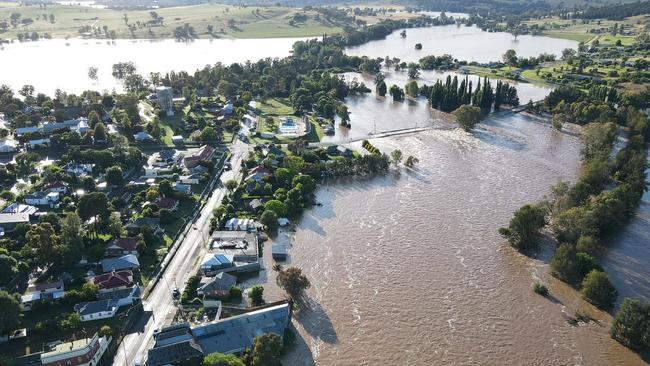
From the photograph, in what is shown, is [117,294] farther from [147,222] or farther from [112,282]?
[147,222]

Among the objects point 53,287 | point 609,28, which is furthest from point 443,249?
point 609,28

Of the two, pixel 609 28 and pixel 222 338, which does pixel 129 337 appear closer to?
pixel 222 338

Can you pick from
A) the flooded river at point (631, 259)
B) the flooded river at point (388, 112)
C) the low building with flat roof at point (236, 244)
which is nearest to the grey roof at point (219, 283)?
the low building with flat roof at point (236, 244)

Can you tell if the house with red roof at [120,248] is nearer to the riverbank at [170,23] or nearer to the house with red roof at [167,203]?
the house with red roof at [167,203]

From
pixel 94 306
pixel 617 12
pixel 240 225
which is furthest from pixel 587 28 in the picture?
pixel 94 306

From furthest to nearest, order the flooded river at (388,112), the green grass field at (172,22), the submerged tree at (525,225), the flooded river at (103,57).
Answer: the green grass field at (172,22), the flooded river at (103,57), the flooded river at (388,112), the submerged tree at (525,225)

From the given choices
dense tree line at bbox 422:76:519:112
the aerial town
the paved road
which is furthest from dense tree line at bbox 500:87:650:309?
the paved road

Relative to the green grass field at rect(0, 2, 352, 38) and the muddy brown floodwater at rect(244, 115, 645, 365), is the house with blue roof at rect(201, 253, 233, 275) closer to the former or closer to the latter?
the muddy brown floodwater at rect(244, 115, 645, 365)
